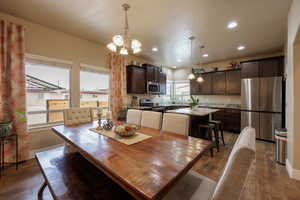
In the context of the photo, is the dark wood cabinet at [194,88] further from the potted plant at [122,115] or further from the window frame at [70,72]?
the window frame at [70,72]

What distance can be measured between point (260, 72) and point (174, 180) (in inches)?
184

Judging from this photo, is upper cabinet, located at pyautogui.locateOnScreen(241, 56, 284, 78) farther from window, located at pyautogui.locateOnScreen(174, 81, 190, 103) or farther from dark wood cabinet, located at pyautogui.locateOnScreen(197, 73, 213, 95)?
window, located at pyautogui.locateOnScreen(174, 81, 190, 103)

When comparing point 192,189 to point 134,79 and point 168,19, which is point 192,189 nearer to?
point 168,19

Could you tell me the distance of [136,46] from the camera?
194 centimetres

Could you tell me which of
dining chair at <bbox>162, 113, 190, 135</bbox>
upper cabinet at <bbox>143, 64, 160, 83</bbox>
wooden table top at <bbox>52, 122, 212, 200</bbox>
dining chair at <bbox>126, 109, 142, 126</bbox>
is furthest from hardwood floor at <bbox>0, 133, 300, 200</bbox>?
upper cabinet at <bbox>143, 64, 160, 83</bbox>

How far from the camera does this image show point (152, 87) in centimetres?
489

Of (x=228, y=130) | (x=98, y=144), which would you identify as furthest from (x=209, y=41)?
(x=98, y=144)

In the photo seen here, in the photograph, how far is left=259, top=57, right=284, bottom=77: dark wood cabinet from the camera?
369cm

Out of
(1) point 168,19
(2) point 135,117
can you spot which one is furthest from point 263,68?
(2) point 135,117

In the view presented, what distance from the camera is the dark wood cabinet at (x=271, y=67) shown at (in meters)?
3.69

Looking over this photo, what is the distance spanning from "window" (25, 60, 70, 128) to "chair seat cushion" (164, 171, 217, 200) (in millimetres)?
3084

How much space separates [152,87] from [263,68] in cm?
350

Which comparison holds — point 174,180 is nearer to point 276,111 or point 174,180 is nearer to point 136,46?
point 136,46

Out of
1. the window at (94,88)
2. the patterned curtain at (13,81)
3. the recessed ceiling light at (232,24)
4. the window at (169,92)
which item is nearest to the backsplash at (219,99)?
the window at (169,92)
